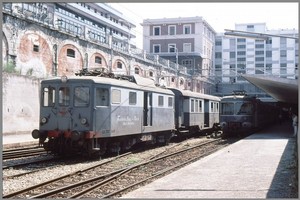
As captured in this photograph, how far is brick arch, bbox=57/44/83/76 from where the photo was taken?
27.1 metres

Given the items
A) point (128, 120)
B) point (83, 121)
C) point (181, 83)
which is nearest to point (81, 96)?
point (83, 121)

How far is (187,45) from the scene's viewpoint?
202ft

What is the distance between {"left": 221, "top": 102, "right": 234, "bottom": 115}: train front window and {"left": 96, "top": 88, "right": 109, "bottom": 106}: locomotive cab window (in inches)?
546

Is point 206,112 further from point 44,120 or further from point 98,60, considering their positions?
point 44,120

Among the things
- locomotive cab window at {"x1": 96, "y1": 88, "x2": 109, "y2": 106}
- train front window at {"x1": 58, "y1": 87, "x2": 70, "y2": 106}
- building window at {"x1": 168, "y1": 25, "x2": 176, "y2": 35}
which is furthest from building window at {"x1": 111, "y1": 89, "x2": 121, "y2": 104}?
building window at {"x1": 168, "y1": 25, "x2": 176, "y2": 35}

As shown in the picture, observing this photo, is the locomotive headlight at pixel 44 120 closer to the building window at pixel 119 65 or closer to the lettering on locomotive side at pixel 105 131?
the lettering on locomotive side at pixel 105 131

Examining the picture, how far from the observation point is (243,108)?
2628cm

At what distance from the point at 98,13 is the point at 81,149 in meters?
62.6

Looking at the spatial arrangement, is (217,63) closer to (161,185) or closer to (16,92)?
(16,92)

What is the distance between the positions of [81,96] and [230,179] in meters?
6.16

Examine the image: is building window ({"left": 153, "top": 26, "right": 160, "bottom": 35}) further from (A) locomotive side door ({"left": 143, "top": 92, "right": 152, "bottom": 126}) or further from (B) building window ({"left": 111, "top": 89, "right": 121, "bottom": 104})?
(B) building window ({"left": 111, "top": 89, "right": 121, "bottom": 104})

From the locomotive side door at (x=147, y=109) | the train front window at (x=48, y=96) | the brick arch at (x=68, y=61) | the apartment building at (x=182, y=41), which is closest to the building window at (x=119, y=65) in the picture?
the brick arch at (x=68, y=61)

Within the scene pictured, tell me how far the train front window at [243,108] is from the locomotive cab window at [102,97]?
13.9m

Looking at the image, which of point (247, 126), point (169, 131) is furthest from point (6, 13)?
point (247, 126)
